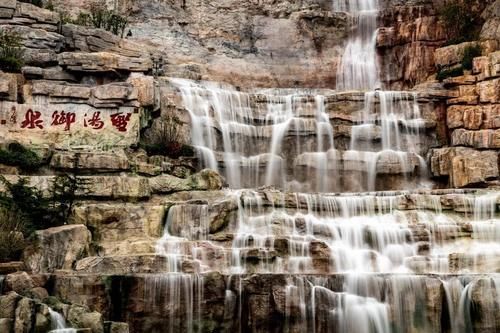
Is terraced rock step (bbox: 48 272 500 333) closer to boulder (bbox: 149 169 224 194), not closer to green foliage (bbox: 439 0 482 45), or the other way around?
boulder (bbox: 149 169 224 194)

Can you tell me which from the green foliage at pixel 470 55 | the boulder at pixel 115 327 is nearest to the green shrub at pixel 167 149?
the boulder at pixel 115 327

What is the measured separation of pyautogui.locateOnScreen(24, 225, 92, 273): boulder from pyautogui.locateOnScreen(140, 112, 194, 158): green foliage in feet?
17.9

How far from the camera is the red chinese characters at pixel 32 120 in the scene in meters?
19.8

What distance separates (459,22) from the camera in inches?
1059

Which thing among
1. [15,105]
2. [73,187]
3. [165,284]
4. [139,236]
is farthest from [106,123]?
[165,284]

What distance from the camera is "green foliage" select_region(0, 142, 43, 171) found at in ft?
59.0

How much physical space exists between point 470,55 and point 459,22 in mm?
3144

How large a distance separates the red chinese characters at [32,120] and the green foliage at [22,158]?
5.37 ft

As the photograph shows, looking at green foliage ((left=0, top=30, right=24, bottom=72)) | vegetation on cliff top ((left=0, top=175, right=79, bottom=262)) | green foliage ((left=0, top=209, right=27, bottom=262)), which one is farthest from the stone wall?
green foliage ((left=0, top=30, right=24, bottom=72))

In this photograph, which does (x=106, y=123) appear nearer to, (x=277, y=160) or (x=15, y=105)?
(x=15, y=105)

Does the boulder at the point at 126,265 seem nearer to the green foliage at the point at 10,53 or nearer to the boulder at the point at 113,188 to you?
the boulder at the point at 113,188

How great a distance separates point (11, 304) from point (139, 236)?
209 inches

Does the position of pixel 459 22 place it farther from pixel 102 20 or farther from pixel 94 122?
pixel 94 122

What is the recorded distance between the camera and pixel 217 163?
21.4m
